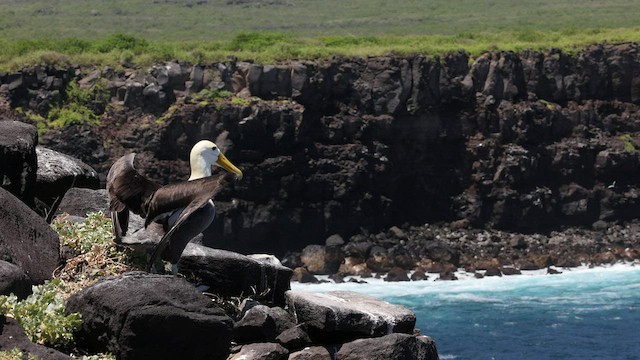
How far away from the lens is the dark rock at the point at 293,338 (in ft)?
44.8

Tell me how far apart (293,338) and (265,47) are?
2815 inches

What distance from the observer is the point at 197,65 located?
7419 centimetres

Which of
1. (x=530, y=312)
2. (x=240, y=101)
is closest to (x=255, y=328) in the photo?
(x=530, y=312)

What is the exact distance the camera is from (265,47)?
276 feet

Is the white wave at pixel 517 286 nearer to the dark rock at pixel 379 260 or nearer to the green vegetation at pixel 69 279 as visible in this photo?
the dark rock at pixel 379 260

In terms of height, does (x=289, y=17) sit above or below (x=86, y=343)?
below

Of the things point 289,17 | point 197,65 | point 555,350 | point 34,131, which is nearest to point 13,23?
point 289,17

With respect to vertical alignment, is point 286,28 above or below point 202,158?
below

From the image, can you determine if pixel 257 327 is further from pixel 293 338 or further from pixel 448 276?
pixel 448 276

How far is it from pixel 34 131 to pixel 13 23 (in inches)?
4428

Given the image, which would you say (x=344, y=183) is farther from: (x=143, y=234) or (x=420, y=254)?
(x=143, y=234)

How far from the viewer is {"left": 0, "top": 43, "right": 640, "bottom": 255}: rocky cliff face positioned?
70312 mm

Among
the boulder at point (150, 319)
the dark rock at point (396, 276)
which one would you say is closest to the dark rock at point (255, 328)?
the boulder at point (150, 319)

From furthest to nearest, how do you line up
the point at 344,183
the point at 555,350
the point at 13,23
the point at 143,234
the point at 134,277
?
the point at 13,23 < the point at 344,183 < the point at 555,350 < the point at 143,234 < the point at 134,277
